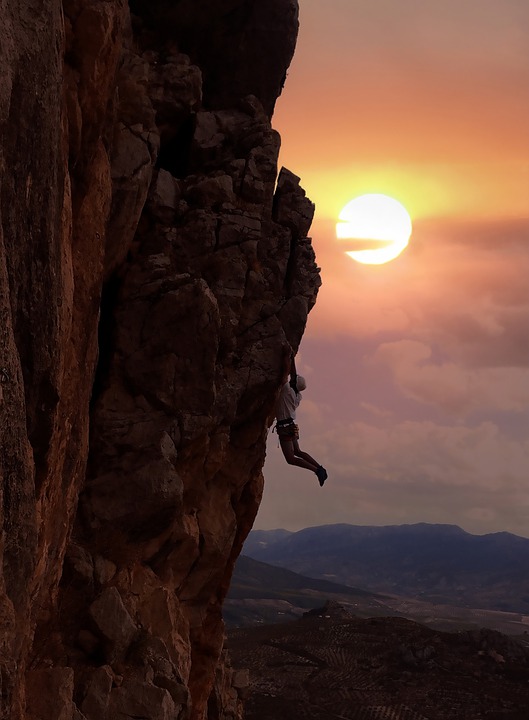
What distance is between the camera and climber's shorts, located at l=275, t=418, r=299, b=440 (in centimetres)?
2586

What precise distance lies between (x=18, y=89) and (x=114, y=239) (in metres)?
7.81

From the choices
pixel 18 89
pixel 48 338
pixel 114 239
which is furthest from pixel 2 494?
pixel 114 239

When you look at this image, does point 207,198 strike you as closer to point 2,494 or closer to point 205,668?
point 2,494

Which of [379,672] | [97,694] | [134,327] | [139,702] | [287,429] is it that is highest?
[134,327]

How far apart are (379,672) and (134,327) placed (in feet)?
263

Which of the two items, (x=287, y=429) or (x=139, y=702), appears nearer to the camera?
(x=139, y=702)

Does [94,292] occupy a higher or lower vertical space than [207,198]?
lower

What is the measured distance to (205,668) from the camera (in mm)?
24797

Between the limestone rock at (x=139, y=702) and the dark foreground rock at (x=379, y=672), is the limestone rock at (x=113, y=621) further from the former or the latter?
the dark foreground rock at (x=379, y=672)

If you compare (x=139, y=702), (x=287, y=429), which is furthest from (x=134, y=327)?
(x=139, y=702)

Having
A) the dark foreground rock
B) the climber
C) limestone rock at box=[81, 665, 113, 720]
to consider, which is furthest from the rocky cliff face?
the dark foreground rock

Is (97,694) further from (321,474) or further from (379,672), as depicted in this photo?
(379,672)

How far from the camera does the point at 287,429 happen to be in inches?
1019

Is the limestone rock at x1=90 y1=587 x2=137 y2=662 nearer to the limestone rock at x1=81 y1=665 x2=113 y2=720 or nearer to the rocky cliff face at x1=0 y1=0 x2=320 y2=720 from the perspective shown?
the rocky cliff face at x1=0 y1=0 x2=320 y2=720
